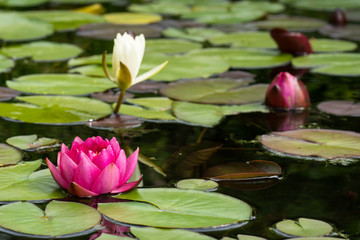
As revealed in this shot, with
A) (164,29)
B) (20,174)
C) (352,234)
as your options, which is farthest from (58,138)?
(164,29)

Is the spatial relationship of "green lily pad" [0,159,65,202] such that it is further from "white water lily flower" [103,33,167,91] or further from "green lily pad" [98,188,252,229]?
"white water lily flower" [103,33,167,91]

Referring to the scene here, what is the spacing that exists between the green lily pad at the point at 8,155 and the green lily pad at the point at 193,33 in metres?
2.05

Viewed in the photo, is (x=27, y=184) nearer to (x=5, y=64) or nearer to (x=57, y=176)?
(x=57, y=176)

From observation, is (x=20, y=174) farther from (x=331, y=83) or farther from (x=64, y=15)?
(x=64, y=15)

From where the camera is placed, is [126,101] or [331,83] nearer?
[126,101]

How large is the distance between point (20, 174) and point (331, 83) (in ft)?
5.65

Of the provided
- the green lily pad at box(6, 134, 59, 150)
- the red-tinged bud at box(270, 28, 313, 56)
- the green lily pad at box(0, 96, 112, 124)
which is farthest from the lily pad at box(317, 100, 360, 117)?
the green lily pad at box(6, 134, 59, 150)

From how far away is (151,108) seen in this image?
2.60 m

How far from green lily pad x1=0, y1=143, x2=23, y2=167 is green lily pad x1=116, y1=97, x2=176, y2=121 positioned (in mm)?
581

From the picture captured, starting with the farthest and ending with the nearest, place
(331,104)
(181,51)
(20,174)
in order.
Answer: (181,51)
(331,104)
(20,174)

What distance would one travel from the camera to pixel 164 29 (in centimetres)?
428

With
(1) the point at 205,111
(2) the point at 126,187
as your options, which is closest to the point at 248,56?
(1) the point at 205,111

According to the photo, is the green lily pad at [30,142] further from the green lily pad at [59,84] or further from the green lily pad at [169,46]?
the green lily pad at [169,46]

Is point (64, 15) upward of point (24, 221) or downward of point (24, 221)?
upward
